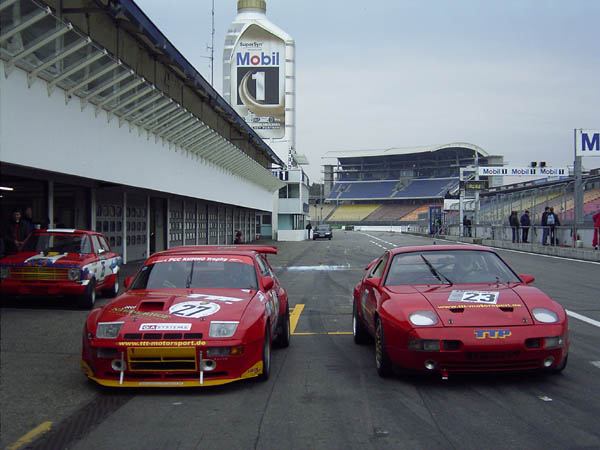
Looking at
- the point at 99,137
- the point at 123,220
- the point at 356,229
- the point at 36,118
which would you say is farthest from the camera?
the point at 356,229

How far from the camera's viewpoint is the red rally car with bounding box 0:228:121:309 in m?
10.2

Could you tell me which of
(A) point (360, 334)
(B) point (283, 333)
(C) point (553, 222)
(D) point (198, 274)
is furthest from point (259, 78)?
(D) point (198, 274)

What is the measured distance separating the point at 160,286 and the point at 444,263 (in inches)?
125

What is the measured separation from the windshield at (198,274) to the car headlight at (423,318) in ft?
6.03

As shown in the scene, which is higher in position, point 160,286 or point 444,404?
point 160,286

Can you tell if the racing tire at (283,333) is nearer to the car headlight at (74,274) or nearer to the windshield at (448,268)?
the windshield at (448,268)

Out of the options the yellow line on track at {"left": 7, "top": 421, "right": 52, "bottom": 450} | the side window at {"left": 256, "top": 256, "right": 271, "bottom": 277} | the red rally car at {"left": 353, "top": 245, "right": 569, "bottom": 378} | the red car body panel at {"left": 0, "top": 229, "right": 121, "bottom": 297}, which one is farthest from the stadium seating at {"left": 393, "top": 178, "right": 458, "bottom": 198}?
the yellow line on track at {"left": 7, "top": 421, "right": 52, "bottom": 450}

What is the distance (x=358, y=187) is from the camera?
113 metres

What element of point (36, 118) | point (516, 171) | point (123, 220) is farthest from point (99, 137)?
point (516, 171)

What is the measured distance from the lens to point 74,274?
1030 centimetres

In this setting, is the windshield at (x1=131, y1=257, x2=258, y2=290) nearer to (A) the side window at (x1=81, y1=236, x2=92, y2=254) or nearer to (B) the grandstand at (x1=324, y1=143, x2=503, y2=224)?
(A) the side window at (x1=81, y1=236, x2=92, y2=254)

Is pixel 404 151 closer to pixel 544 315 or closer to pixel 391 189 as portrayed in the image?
pixel 391 189

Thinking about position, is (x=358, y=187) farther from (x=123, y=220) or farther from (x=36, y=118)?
(x=36, y=118)

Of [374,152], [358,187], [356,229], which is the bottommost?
[356,229]
